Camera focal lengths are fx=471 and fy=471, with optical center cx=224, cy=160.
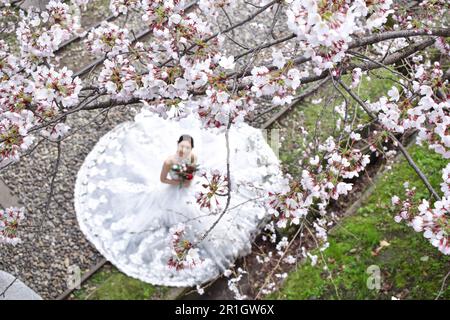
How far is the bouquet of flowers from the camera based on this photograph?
5.07 m

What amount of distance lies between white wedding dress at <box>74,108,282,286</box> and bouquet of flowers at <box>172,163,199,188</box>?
13 centimetres

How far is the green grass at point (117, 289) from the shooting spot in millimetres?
5145

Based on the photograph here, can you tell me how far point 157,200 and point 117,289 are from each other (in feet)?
3.50

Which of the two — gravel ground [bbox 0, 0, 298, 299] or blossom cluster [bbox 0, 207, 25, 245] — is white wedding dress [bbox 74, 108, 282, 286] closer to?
gravel ground [bbox 0, 0, 298, 299]

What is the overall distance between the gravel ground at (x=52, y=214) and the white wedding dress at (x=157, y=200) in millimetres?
252

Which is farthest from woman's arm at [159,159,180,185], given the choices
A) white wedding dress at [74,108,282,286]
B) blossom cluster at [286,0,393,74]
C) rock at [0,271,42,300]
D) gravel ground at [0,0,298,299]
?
blossom cluster at [286,0,393,74]

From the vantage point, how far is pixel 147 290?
17.0ft

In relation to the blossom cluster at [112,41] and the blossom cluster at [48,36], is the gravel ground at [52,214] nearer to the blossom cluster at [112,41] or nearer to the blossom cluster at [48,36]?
the blossom cluster at [48,36]

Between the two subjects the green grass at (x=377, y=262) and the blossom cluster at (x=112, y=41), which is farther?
the green grass at (x=377, y=262)

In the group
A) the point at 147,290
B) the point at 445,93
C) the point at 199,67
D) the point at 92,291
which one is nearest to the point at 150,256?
the point at 147,290

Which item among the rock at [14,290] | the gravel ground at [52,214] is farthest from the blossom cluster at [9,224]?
the gravel ground at [52,214]

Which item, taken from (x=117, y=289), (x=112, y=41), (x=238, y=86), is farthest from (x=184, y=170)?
(x=238, y=86)

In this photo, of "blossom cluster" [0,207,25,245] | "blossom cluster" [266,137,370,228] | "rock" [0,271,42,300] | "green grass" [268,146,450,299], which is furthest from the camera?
"green grass" [268,146,450,299]
